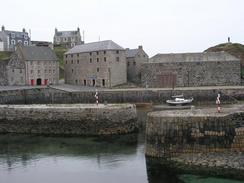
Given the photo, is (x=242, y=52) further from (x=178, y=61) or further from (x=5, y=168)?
(x=5, y=168)

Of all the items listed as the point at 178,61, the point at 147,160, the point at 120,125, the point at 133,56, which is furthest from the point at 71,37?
the point at 147,160

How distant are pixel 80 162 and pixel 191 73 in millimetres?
27760

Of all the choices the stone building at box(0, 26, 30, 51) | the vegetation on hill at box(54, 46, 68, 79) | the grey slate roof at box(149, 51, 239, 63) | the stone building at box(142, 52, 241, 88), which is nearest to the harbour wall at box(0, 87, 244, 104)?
the stone building at box(142, 52, 241, 88)

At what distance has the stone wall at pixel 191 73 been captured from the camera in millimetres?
41750

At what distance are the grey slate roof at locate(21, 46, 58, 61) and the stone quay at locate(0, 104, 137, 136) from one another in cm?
2651

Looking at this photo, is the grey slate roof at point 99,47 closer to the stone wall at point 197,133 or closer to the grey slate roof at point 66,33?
the stone wall at point 197,133

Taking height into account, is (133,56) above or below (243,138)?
above

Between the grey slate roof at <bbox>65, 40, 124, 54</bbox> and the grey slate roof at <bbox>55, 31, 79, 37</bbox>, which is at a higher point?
the grey slate roof at <bbox>55, 31, 79, 37</bbox>

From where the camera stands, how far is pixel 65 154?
1827 centimetres

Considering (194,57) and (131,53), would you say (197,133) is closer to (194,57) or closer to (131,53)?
(194,57)

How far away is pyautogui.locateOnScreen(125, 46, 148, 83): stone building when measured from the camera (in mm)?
51406

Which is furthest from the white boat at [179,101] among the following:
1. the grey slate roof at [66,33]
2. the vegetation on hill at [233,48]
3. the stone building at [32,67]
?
the grey slate roof at [66,33]

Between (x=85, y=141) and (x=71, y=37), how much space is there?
235 feet

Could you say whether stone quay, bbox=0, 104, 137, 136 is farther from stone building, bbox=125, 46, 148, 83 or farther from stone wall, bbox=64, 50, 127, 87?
stone building, bbox=125, 46, 148, 83
